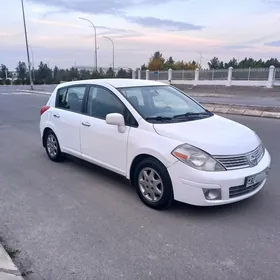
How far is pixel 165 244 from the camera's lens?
3215 mm

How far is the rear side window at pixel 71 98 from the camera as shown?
5329 mm

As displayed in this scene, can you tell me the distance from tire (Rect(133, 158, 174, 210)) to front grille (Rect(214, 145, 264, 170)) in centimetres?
68

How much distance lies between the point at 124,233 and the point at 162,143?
116cm

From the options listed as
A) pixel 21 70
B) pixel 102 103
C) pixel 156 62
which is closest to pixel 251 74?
pixel 102 103

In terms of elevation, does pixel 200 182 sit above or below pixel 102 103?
below

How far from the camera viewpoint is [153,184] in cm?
397

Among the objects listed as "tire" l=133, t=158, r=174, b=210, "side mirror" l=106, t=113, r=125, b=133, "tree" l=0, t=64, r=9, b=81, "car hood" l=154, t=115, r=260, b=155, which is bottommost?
"tree" l=0, t=64, r=9, b=81

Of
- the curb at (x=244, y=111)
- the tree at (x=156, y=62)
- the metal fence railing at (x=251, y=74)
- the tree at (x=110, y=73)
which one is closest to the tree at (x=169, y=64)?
the tree at (x=156, y=62)

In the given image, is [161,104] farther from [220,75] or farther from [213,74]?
[213,74]

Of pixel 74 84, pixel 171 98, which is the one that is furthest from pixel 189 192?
pixel 74 84

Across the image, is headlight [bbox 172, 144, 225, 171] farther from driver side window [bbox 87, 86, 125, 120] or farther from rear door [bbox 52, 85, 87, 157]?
rear door [bbox 52, 85, 87, 157]

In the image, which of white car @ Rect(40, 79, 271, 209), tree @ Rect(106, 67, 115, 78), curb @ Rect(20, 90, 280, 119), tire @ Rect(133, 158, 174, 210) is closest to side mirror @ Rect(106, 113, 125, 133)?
white car @ Rect(40, 79, 271, 209)

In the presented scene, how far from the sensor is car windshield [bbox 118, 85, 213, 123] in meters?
4.36

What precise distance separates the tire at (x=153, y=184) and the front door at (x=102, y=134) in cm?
37
